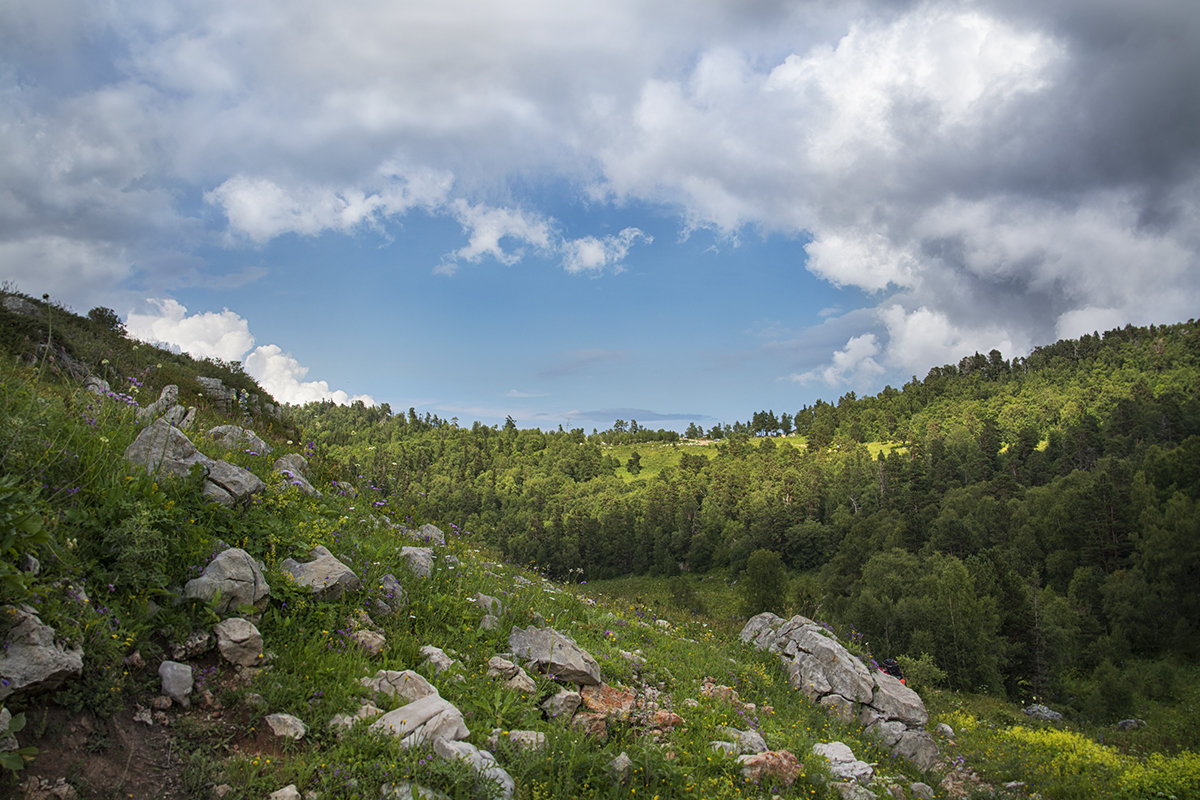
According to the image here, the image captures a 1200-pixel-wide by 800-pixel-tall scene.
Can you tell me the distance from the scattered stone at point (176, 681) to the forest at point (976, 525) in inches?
251

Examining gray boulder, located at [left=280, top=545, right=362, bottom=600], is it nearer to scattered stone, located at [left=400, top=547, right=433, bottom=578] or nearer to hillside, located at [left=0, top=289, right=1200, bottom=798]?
hillside, located at [left=0, top=289, right=1200, bottom=798]

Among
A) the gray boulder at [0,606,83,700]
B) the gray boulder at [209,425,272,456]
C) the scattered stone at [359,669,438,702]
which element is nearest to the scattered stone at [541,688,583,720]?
the scattered stone at [359,669,438,702]

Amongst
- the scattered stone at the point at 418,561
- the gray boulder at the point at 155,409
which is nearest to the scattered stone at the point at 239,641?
the scattered stone at the point at 418,561

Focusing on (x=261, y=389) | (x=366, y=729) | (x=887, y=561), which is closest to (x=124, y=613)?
(x=366, y=729)

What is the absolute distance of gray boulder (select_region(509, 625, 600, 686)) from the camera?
7.57 meters

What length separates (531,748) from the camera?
570 centimetres

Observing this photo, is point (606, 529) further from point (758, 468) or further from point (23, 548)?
point (23, 548)

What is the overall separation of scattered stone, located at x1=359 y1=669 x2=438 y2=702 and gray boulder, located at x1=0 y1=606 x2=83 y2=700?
2.48m

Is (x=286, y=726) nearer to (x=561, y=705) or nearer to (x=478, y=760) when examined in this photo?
(x=478, y=760)

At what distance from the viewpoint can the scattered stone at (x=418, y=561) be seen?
29.3 ft

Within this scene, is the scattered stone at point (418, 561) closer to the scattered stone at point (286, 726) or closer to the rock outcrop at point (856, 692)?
the scattered stone at point (286, 726)

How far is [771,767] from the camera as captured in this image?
709cm

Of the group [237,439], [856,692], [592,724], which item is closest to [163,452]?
[237,439]

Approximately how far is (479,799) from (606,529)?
159 meters
